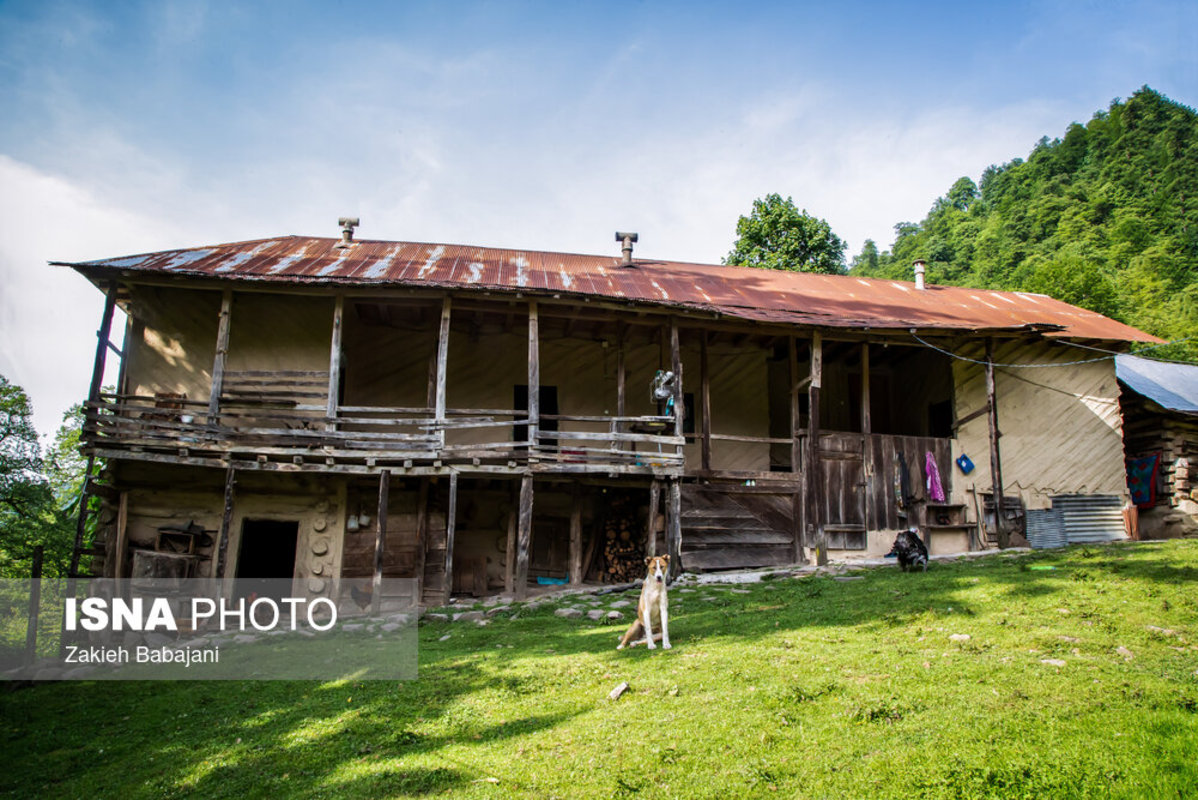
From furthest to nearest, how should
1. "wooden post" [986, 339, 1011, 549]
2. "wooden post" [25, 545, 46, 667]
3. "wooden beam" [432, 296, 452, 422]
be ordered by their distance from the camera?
"wooden post" [986, 339, 1011, 549]
"wooden beam" [432, 296, 452, 422]
"wooden post" [25, 545, 46, 667]

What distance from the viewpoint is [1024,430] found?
18.3 meters

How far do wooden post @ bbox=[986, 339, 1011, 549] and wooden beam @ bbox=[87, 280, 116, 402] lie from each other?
1904 centimetres

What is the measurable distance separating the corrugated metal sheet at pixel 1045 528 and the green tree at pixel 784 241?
64.6 feet

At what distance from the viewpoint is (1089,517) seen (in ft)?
59.5

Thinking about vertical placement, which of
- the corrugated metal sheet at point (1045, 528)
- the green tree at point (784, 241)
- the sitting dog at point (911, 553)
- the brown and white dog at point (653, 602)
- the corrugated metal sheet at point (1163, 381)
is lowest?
the brown and white dog at point (653, 602)

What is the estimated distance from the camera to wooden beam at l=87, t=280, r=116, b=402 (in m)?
14.6

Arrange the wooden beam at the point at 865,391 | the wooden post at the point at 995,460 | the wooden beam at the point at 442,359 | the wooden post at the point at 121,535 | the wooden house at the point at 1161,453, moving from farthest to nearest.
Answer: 1. the wooden house at the point at 1161,453
2. the wooden post at the point at 995,460
3. the wooden beam at the point at 865,391
4. the wooden beam at the point at 442,359
5. the wooden post at the point at 121,535

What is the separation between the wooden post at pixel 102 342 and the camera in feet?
48.0

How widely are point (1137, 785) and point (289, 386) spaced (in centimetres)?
1497

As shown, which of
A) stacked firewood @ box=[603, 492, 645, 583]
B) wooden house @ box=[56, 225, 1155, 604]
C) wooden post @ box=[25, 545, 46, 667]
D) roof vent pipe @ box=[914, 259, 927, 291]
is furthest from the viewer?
roof vent pipe @ box=[914, 259, 927, 291]

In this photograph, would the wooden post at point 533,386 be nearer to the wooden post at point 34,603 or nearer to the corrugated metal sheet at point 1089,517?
the wooden post at point 34,603

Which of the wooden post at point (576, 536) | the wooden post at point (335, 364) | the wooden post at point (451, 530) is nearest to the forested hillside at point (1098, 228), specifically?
the wooden post at point (576, 536)

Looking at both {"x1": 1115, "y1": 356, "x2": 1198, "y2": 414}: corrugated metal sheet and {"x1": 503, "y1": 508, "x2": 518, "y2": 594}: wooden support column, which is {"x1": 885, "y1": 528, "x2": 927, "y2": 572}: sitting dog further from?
{"x1": 1115, "y1": 356, "x2": 1198, "y2": 414}: corrugated metal sheet

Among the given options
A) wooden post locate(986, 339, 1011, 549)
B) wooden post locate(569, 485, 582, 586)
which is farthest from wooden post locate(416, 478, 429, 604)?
wooden post locate(986, 339, 1011, 549)
